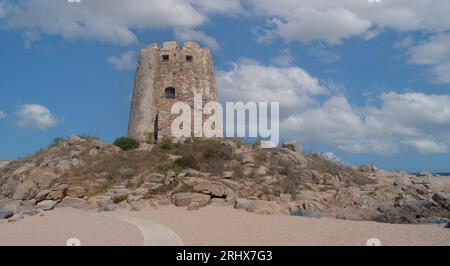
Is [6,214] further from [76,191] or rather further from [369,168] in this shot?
[369,168]

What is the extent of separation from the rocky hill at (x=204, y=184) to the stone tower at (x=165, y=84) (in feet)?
9.88

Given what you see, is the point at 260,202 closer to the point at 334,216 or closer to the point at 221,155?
the point at 334,216

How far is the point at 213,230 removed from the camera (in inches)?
536

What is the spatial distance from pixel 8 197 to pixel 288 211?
1555 cm

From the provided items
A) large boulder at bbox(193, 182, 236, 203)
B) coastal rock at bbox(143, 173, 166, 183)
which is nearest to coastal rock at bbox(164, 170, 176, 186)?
coastal rock at bbox(143, 173, 166, 183)

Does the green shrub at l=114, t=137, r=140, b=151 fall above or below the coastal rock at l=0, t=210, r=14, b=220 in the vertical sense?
above

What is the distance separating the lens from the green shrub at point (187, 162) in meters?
24.1

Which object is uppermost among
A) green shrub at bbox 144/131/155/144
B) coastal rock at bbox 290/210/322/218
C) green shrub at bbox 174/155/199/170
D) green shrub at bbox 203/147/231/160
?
green shrub at bbox 144/131/155/144

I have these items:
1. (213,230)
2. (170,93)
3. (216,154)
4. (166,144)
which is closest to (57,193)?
(166,144)

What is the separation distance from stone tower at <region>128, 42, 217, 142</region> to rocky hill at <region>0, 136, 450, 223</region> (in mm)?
3010

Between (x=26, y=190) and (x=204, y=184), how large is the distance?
9842mm

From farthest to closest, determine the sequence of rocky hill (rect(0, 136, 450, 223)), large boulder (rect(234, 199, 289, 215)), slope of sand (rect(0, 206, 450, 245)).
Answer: rocky hill (rect(0, 136, 450, 223)) → large boulder (rect(234, 199, 289, 215)) → slope of sand (rect(0, 206, 450, 245))

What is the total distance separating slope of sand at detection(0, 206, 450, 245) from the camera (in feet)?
38.5

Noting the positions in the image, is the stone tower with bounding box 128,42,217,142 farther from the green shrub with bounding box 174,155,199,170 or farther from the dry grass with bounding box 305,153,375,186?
the dry grass with bounding box 305,153,375,186
